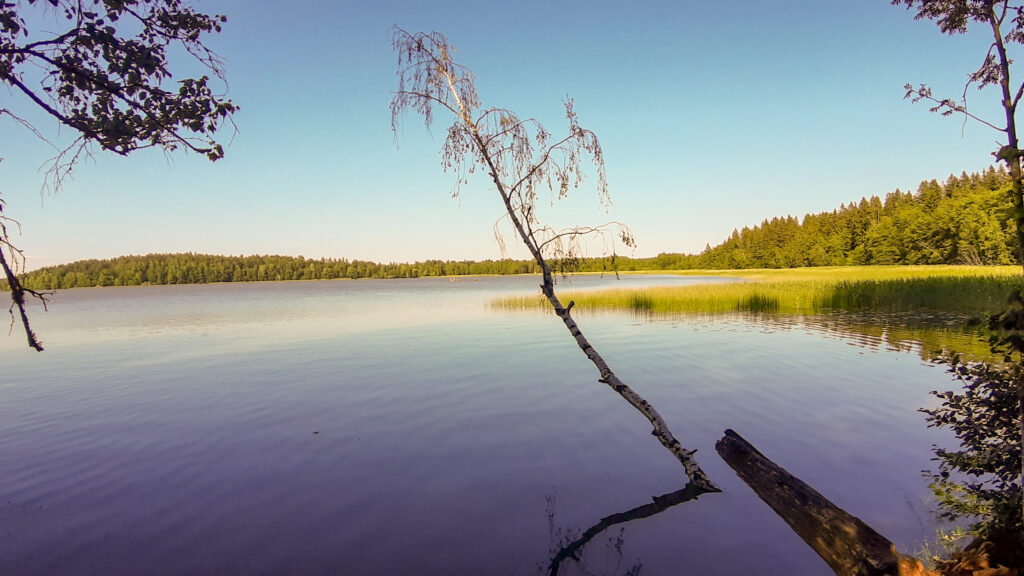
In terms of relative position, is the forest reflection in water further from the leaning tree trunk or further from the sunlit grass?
the sunlit grass

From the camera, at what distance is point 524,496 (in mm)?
7898

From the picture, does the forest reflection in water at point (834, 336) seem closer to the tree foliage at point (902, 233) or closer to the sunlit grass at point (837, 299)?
the sunlit grass at point (837, 299)

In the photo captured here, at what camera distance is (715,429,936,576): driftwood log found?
4367mm

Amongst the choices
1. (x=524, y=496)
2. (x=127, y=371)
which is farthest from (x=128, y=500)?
(x=127, y=371)

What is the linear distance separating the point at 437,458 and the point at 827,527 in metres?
6.88

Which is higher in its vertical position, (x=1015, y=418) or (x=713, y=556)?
(x=1015, y=418)

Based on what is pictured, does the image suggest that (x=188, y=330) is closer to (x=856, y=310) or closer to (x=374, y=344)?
(x=374, y=344)

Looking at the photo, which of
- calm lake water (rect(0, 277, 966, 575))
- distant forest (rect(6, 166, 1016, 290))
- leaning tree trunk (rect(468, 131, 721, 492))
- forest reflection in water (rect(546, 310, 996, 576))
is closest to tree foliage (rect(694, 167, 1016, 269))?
distant forest (rect(6, 166, 1016, 290))

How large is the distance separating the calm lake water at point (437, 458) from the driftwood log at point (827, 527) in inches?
31.6

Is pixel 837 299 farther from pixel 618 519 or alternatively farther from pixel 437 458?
pixel 437 458

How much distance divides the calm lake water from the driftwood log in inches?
31.6

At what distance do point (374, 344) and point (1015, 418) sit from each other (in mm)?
23863

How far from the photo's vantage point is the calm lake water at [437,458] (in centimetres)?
650

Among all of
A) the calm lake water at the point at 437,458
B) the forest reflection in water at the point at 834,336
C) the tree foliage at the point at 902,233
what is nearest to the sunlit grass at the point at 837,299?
the forest reflection in water at the point at 834,336
